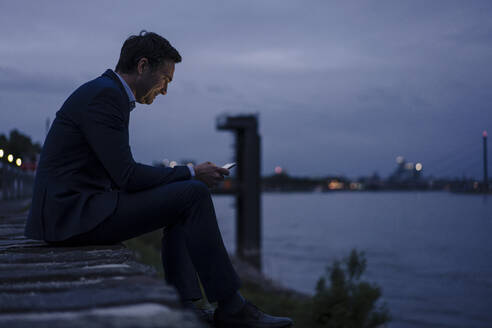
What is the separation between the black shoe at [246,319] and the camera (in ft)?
8.17

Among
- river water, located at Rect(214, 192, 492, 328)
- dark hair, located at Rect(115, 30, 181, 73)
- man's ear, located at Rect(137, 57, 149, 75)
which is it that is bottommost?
river water, located at Rect(214, 192, 492, 328)

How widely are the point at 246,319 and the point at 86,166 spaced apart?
1192 millimetres

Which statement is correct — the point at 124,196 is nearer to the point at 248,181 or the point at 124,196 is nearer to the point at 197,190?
the point at 197,190

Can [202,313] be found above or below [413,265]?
above

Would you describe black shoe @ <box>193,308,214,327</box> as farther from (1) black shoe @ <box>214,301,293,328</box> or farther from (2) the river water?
(2) the river water

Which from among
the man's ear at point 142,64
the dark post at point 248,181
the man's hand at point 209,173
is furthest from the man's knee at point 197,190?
the dark post at point 248,181

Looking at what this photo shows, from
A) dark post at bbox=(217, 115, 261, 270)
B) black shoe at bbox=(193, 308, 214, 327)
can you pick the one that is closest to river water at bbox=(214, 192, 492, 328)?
dark post at bbox=(217, 115, 261, 270)

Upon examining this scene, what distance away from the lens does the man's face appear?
9.12ft

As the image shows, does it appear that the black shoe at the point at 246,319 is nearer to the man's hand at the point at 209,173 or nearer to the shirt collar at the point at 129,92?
the man's hand at the point at 209,173

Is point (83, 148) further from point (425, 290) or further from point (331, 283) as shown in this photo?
point (425, 290)

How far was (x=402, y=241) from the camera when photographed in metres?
48.6

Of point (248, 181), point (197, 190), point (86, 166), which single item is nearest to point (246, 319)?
point (197, 190)

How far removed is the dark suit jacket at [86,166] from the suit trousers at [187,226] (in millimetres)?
72

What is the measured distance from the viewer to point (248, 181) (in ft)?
106
